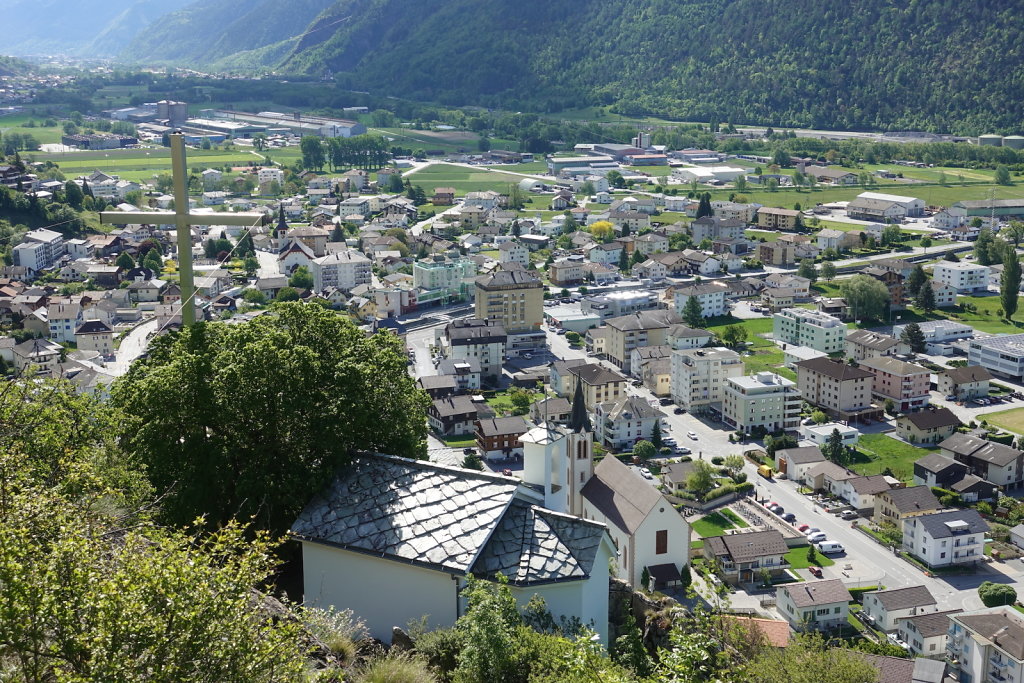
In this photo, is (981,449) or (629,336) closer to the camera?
(981,449)

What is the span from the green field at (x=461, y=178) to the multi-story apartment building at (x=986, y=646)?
35965 mm

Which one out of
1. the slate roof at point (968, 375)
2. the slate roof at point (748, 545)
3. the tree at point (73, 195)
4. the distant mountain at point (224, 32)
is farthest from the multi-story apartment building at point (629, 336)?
the distant mountain at point (224, 32)

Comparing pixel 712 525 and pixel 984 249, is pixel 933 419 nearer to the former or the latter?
pixel 712 525

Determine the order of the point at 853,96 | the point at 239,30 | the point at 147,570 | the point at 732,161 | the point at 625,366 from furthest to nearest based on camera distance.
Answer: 1. the point at 239,30
2. the point at 853,96
3. the point at 732,161
4. the point at 625,366
5. the point at 147,570

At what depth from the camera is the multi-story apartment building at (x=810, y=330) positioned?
2425 cm

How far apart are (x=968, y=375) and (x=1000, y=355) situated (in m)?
1.95

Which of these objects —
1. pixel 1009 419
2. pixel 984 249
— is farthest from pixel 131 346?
pixel 984 249

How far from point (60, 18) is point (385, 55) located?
333 feet

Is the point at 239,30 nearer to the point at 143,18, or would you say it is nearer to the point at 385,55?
the point at 385,55

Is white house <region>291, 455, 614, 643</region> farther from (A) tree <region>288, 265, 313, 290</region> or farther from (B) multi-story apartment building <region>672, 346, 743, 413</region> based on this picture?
(A) tree <region>288, 265, 313, 290</region>

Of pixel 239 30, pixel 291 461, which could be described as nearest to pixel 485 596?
pixel 291 461

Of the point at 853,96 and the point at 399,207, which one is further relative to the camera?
the point at 853,96

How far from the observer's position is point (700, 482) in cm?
1605

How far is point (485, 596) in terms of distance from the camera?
5488mm
